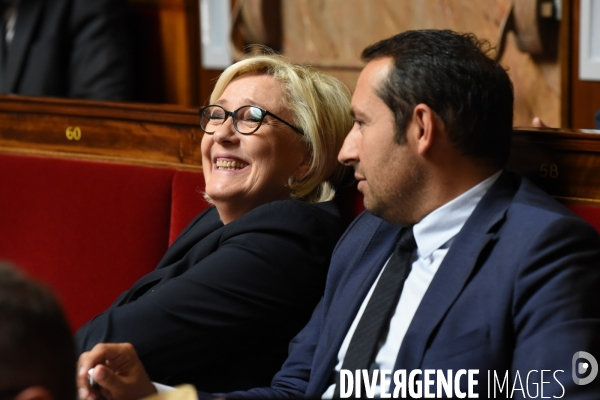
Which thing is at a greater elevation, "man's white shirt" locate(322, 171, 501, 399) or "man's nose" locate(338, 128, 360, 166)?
"man's nose" locate(338, 128, 360, 166)

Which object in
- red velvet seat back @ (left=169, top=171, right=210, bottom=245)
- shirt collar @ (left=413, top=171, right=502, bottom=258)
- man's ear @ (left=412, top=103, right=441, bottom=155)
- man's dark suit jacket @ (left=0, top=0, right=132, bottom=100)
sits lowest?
red velvet seat back @ (left=169, top=171, right=210, bottom=245)

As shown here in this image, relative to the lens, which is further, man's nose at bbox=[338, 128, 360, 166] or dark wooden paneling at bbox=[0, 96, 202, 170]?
dark wooden paneling at bbox=[0, 96, 202, 170]

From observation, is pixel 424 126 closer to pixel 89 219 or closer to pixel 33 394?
pixel 33 394

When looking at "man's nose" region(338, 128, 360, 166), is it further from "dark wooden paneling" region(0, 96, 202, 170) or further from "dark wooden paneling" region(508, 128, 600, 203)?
"dark wooden paneling" region(0, 96, 202, 170)

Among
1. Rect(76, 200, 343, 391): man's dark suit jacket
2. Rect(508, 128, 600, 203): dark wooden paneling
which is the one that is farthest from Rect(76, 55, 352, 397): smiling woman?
Rect(508, 128, 600, 203): dark wooden paneling

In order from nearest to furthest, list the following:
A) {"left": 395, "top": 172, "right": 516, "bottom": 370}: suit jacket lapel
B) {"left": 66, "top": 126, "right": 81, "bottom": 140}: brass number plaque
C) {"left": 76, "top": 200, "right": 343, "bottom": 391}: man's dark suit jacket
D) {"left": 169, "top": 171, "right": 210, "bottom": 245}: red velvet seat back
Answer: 1. {"left": 395, "top": 172, "right": 516, "bottom": 370}: suit jacket lapel
2. {"left": 76, "top": 200, "right": 343, "bottom": 391}: man's dark suit jacket
3. {"left": 169, "top": 171, "right": 210, "bottom": 245}: red velvet seat back
4. {"left": 66, "top": 126, "right": 81, "bottom": 140}: brass number plaque

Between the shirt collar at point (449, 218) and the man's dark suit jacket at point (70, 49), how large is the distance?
9.10 ft

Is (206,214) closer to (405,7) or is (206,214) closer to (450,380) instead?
(450,380)

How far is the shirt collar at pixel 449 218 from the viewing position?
1676mm

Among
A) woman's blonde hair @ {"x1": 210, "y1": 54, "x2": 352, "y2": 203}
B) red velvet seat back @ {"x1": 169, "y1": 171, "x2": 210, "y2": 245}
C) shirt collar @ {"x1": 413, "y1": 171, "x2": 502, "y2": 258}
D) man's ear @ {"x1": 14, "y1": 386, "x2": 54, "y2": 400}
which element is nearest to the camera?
man's ear @ {"x1": 14, "y1": 386, "x2": 54, "y2": 400}

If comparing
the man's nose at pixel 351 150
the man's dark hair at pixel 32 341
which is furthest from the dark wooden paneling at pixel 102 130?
the man's dark hair at pixel 32 341

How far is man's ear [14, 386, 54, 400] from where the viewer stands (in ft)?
2.68

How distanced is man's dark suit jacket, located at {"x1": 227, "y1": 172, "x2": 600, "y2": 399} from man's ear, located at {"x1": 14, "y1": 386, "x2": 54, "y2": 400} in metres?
0.86

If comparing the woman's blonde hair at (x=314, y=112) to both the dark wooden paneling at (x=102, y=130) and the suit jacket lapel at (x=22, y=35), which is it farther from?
the suit jacket lapel at (x=22, y=35)
